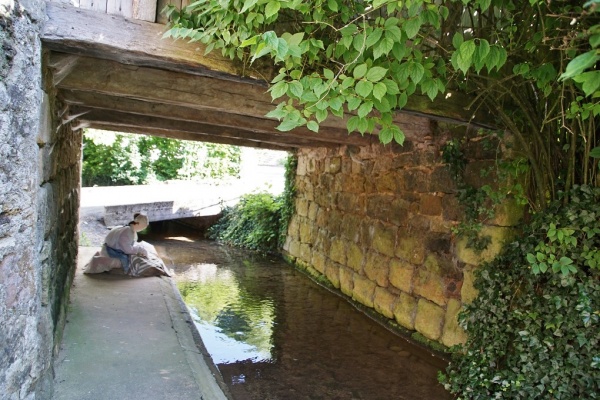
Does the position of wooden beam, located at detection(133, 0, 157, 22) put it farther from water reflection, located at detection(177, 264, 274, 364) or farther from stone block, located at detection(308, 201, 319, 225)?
stone block, located at detection(308, 201, 319, 225)

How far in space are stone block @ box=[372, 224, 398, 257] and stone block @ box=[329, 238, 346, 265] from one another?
0.87 m

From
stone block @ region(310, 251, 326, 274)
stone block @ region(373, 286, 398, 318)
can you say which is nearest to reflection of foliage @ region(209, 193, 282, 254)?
stone block @ region(310, 251, 326, 274)

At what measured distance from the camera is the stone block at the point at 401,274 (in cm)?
477

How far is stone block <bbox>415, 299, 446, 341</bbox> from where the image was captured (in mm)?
4293

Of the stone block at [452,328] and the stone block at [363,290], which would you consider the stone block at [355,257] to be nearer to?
the stone block at [363,290]

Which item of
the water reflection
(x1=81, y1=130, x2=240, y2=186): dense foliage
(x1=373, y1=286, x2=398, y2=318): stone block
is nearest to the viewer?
the water reflection

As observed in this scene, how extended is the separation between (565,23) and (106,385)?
3.48m

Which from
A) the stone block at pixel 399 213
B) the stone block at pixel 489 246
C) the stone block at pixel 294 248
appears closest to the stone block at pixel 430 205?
the stone block at pixel 399 213

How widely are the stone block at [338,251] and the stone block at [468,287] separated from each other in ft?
8.05

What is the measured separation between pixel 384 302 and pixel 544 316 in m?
2.42

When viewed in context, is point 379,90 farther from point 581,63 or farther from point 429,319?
point 429,319

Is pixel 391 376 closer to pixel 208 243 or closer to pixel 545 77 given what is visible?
pixel 545 77

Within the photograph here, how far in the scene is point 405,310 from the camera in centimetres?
481

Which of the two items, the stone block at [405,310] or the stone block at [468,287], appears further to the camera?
the stone block at [405,310]
